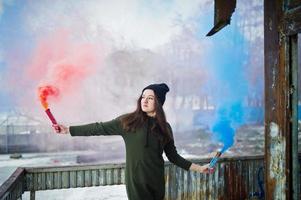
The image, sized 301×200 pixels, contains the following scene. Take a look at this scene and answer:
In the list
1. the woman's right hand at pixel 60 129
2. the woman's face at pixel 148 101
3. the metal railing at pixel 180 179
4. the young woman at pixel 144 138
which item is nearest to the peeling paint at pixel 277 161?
the young woman at pixel 144 138

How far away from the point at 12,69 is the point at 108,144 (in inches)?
1096

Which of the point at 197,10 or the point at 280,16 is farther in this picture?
the point at 197,10

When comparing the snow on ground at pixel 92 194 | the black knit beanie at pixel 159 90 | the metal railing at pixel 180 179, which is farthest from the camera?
the snow on ground at pixel 92 194

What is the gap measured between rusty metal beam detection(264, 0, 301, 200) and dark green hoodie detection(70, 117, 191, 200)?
0.99 meters

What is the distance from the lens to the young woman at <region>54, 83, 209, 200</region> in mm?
2598

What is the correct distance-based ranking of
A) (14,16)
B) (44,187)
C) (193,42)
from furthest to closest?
(193,42), (14,16), (44,187)

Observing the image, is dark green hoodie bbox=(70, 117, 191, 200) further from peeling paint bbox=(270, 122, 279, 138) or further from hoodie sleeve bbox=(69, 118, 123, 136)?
peeling paint bbox=(270, 122, 279, 138)

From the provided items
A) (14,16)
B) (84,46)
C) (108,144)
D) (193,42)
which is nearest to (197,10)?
(193,42)

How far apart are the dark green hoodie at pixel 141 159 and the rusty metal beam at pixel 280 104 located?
3.24ft

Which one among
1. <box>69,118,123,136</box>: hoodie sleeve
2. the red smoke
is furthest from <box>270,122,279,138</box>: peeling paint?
the red smoke

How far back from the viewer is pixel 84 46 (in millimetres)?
56250

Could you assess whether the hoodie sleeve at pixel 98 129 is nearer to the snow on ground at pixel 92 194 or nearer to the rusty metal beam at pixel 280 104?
the rusty metal beam at pixel 280 104

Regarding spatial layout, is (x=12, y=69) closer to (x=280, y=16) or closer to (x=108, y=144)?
(x=108, y=144)

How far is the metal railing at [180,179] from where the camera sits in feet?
15.6
